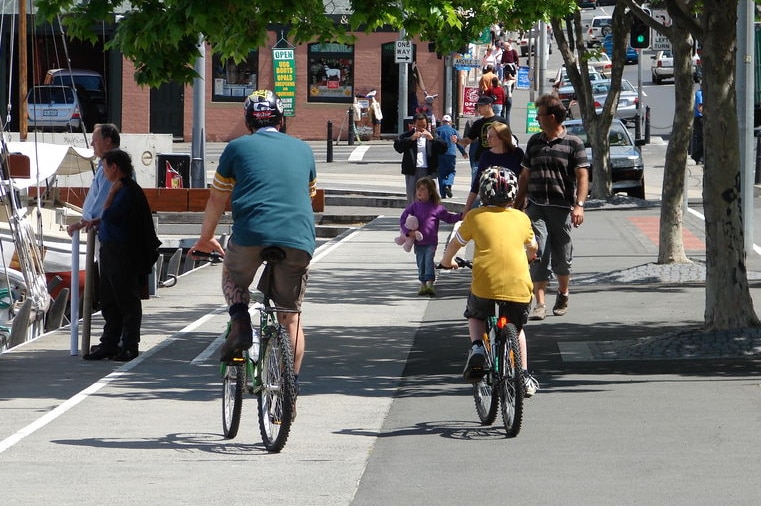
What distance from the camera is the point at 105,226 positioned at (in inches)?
443

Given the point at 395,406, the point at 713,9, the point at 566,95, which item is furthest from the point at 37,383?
the point at 566,95

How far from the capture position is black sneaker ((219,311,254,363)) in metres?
7.96

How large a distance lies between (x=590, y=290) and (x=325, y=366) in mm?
5051

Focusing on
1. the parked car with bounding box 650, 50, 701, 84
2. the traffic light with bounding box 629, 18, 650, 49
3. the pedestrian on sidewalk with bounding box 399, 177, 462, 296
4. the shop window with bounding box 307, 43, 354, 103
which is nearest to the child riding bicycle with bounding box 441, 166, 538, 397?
the pedestrian on sidewalk with bounding box 399, 177, 462, 296

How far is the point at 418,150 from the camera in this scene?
Answer: 74.5ft

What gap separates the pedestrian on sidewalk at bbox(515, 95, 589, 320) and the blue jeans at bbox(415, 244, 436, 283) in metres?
2.15

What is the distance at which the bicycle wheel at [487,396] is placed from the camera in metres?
8.49

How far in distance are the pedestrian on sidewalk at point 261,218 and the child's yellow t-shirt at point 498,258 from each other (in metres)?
1.05

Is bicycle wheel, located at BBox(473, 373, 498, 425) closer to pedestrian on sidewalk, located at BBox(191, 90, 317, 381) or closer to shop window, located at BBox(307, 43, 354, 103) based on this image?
pedestrian on sidewalk, located at BBox(191, 90, 317, 381)

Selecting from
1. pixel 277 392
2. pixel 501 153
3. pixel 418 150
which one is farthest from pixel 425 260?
pixel 418 150

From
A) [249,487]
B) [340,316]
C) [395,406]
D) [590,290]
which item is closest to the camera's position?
[249,487]

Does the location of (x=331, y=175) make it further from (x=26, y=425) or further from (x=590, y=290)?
(x=26, y=425)

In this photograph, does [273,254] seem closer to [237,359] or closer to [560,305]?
[237,359]

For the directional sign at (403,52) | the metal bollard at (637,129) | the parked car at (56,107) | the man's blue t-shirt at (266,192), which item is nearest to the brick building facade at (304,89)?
the parked car at (56,107)
